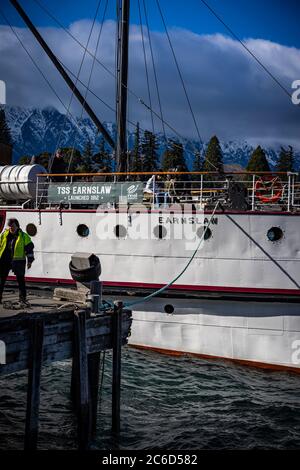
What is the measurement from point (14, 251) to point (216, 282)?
562cm

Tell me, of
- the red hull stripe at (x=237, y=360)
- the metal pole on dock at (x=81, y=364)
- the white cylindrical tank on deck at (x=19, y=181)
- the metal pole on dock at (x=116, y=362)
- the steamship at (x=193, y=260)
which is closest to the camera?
the metal pole on dock at (x=81, y=364)

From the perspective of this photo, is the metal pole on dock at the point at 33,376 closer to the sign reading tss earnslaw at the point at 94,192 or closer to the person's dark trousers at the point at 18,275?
the person's dark trousers at the point at 18,275

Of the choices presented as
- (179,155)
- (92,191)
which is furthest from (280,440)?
(179,155)

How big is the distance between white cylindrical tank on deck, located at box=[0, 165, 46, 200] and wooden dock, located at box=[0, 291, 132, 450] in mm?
6382

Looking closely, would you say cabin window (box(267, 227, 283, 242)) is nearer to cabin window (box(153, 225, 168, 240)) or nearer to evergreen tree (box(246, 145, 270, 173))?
cabin window (box(153, 225, 168, 240))

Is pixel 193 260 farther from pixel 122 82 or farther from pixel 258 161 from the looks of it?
pixel 258 161

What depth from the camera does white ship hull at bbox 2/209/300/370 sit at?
43.5ft

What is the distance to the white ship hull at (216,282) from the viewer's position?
43.5ft

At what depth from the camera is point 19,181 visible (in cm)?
1602

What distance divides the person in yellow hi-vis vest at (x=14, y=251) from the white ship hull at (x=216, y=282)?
14.2 feet

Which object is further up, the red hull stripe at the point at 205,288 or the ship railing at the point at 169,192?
the ship railing at the point at 169,192

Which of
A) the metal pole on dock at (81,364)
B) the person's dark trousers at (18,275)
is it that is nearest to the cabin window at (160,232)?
the person's dark trousers at (18,275)
